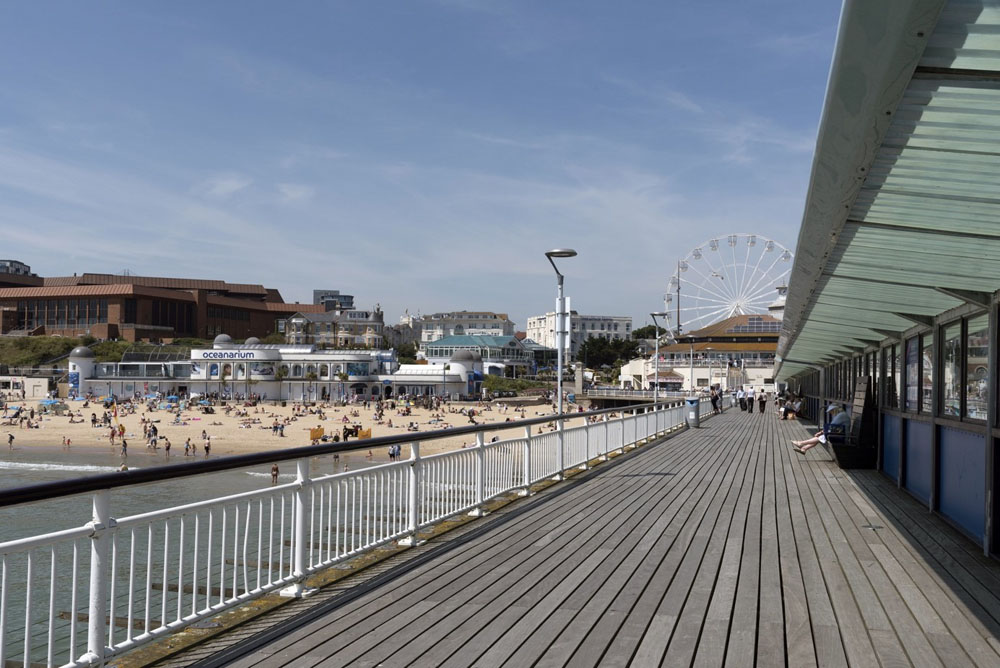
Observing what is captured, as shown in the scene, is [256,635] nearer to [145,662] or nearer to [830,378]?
[145,662]

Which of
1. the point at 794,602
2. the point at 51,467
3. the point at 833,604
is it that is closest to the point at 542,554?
the point at 794,602

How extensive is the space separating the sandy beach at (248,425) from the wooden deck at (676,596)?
32147mm

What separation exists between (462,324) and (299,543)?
7407 inches

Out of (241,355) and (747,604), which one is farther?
(241,355)

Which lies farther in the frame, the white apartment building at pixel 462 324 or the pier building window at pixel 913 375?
the white apartment building at pixel 462 324

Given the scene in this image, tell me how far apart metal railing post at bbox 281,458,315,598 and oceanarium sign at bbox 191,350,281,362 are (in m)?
82.3

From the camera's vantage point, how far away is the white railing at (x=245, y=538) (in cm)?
356

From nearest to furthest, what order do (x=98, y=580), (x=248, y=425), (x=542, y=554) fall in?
(x=98, y=580) < (x=542, y=554) < (x=248, y=425)

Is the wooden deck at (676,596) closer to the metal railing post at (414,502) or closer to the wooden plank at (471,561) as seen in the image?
the wooden plank at (471,561)

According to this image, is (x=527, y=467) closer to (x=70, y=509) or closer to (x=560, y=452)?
(x=560, y=452)

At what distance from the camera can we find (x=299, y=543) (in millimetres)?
5156

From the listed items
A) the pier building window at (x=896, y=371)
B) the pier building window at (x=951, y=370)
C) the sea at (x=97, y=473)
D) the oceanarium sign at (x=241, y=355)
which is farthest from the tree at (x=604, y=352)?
the pier building window at (x=951, y=370)

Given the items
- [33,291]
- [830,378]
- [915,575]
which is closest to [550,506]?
[915,575]

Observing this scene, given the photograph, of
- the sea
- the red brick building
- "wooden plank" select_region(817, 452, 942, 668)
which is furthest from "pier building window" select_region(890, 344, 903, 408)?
the red brick building
